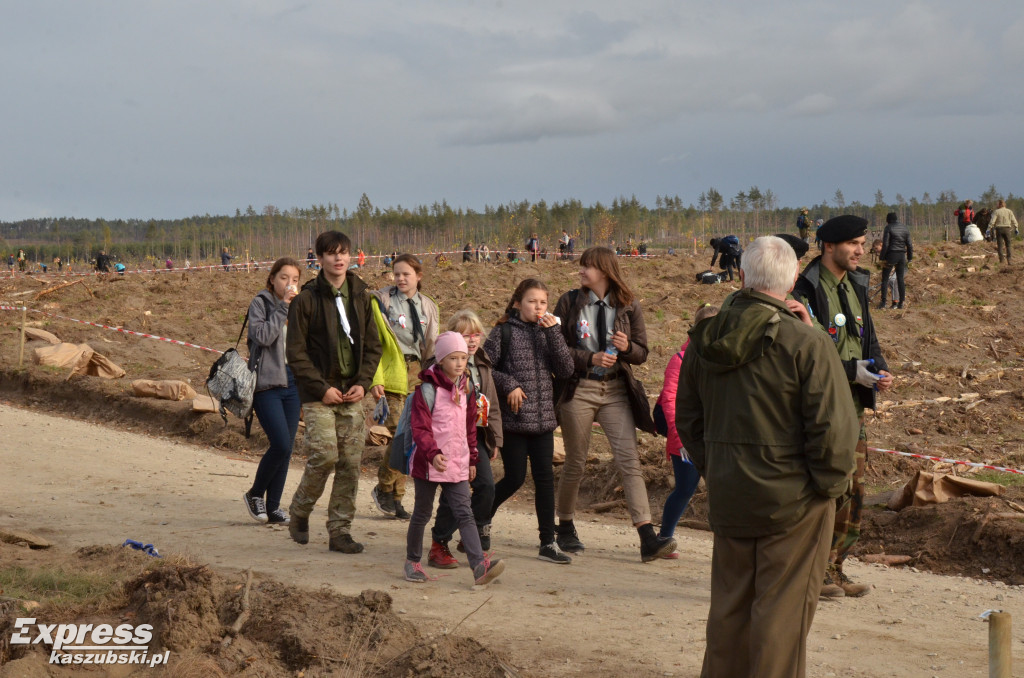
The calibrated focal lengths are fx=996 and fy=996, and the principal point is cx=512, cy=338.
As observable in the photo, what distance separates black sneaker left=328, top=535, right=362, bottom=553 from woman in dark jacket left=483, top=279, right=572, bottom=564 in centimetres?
100

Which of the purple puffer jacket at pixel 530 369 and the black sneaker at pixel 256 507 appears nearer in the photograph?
the purple puffer jacket at pixel 530 369

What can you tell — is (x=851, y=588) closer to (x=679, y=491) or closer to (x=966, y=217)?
(x=679, y=491)

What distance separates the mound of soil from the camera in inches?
175

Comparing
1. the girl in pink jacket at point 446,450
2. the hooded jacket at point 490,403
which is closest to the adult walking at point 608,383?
the hooded jacket at point 490,403

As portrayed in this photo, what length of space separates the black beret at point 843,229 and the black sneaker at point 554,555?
8.94 feet

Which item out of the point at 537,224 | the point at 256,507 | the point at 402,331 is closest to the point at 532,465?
the point at 402,331

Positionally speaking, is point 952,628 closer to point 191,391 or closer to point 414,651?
point 414,651

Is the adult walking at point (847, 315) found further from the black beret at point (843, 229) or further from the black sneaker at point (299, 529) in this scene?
the black sneaker at point (299, 529)

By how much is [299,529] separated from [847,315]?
3.98 meters

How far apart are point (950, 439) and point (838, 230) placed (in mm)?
6853

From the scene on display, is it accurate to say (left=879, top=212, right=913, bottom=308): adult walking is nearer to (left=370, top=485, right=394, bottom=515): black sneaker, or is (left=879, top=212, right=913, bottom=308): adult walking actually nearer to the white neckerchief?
(left=370, top=485, right=394, bottom=515): black sneaker

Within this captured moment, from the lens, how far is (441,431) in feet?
19.8

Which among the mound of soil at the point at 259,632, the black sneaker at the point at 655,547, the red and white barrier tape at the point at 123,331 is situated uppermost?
the red and white barrier tape at the point at 123,331

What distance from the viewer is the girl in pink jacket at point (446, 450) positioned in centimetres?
598
